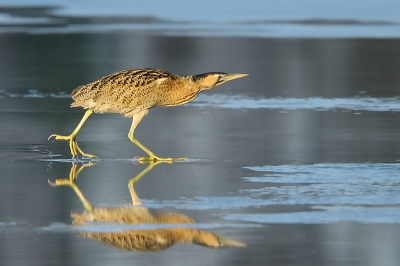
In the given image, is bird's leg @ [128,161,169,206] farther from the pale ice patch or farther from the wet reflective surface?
the pale ice patch

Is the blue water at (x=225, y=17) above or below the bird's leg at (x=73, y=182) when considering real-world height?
above

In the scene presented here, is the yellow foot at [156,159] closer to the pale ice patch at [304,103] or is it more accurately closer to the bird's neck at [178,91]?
the bird's neck at [178,91]

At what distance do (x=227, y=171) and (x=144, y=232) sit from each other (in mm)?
2290

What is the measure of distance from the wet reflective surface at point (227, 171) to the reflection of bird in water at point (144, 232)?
0.08 ft

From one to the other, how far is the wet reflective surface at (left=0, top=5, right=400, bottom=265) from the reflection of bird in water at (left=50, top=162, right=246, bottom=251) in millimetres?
24

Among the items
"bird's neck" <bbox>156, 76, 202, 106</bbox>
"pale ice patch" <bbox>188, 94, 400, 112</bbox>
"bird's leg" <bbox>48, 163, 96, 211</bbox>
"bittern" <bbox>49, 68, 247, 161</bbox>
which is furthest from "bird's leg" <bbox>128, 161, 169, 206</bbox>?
"pale ice patch" <bbox>188, 94, 400, 112</bbox>

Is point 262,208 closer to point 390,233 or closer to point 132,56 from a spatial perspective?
point 390,233

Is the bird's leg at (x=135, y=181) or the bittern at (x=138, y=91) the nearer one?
the bird's leg at (x=135, y=181)

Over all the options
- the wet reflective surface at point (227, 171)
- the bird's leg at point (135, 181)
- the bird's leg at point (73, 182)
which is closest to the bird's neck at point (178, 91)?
the wet reflective surface at point (227, 171)

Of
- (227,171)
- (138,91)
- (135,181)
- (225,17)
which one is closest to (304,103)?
(138,91)

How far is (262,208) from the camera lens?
737 cm

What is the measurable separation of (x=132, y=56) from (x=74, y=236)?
528 inches

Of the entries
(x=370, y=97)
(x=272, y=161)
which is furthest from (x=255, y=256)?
(x=370, y=97)

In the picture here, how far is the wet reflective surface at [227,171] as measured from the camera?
641 centimetres
